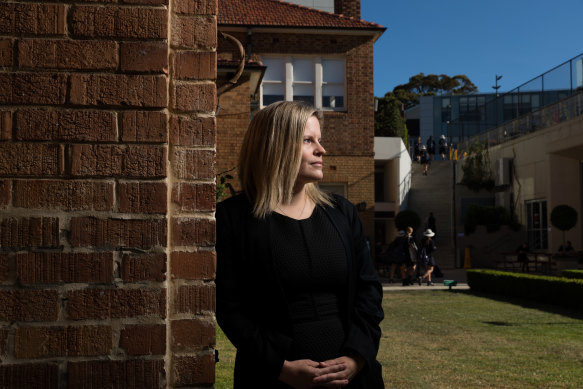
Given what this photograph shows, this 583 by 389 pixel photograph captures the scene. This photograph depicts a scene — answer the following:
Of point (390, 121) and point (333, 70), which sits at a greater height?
point (390, 121)

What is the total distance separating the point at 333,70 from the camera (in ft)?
83.2

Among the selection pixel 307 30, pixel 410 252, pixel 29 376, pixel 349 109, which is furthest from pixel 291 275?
pixel 349 109

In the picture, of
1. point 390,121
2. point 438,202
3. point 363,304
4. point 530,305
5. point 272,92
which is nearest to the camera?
point 363,304

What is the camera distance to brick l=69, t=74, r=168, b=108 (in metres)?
1.97

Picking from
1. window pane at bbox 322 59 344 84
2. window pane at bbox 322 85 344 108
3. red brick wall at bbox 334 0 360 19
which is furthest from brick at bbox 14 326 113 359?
red brick wall at bbox 334 0 360 19

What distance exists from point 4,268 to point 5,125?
1.30ft

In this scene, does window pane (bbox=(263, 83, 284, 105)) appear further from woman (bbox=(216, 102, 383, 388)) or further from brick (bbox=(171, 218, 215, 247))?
brick (bbox=(171, 218, 215, 247))

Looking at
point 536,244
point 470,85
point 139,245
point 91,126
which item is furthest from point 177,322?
point 470,85

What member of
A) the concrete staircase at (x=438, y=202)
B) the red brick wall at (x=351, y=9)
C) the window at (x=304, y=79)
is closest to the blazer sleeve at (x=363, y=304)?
the window at (x=304, y=79)

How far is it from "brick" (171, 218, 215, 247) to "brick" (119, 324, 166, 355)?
10.0 inches

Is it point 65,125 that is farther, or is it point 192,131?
point 192,131

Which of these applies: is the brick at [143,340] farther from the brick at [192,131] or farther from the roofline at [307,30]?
the roofline at [307,30]

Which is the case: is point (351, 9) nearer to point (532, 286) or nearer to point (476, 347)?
point (532, 286)

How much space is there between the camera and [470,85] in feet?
268
